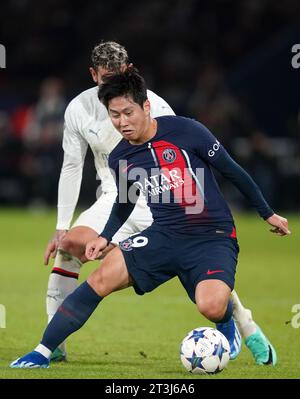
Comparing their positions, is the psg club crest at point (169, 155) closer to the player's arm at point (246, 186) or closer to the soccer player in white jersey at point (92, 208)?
the player's arm at point (246, 186)

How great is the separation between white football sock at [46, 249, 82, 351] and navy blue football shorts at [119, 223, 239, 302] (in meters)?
0.86

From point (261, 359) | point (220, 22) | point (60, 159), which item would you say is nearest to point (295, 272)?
point (261, 359)

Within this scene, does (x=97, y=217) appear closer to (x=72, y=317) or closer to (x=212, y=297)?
(x=72, y=317)

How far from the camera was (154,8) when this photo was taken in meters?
21.0

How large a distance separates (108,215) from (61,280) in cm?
53

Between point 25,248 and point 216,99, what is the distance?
4675 mm

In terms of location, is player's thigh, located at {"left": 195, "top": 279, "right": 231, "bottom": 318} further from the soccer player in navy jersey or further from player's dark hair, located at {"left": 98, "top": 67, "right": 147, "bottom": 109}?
player's dark hair, located at {"left": 98, "top": 67, "right": 147, "bottom": 109}

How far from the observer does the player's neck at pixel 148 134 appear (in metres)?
6.92

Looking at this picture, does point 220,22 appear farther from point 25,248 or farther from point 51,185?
point 25,248

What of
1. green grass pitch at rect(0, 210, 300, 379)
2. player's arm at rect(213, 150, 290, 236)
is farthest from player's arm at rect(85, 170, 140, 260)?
green grass pitch at rect(0, 210, 300, 379)

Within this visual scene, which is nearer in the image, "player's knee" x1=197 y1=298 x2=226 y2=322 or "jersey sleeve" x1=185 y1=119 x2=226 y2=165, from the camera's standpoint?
"player's knee" x1=197 y1=298 x2=226 y2=322

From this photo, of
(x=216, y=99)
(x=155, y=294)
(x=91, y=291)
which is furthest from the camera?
(x=216, y=99)

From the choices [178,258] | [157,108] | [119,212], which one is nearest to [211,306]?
[178,258]

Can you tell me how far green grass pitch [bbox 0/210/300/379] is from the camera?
6.94 metres
